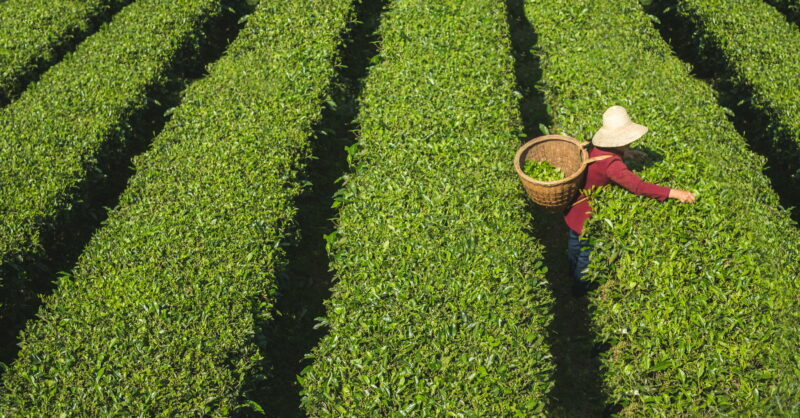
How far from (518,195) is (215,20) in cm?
785

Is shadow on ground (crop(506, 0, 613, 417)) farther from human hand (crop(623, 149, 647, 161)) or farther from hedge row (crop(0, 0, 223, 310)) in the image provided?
hedge row (crop(0, 0, 223, 310))

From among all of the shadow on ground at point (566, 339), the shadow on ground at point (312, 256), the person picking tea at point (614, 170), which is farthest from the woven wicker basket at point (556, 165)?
the shadow on ground at point (312, 256)

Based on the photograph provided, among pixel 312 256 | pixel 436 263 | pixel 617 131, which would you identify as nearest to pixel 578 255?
pixel 617 131

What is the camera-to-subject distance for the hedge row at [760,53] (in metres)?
8.53

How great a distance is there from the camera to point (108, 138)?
9242 mm

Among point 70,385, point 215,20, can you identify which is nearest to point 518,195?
point 70,385

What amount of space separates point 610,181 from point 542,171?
796mm

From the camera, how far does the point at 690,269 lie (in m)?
6.29

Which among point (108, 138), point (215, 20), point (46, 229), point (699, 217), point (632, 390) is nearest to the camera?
point (632, 390)

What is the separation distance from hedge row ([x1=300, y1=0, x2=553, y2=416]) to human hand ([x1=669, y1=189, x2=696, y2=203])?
1579mm

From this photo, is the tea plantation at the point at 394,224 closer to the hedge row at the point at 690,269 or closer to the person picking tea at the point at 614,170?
the hedge row at the point at 690,269

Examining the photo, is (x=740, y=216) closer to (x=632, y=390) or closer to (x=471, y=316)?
(x=632, y=390)

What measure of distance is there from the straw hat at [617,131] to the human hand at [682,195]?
0.74 metres

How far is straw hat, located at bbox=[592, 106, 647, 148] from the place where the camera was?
663 centimetres
